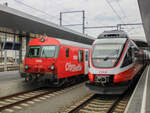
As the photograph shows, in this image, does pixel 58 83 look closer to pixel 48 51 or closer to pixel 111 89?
pixel 48 51

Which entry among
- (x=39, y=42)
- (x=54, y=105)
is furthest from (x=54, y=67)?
(x=54, y=105)

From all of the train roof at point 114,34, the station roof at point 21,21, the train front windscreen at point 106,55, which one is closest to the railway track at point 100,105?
the train front windscreen at point 106,55

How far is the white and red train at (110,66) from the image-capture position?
8.12 metres

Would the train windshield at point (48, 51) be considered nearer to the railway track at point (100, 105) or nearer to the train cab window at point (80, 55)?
the train cab window at point (80, 55)

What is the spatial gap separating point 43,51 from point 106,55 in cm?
393

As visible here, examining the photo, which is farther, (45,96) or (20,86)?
(20,86)

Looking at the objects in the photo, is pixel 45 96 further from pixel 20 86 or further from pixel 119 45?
pixel 119 45

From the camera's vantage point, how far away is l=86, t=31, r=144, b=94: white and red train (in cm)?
812

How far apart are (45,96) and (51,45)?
3.01 metres

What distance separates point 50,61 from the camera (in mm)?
10234

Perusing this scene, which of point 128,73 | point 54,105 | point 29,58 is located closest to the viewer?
point 54,105

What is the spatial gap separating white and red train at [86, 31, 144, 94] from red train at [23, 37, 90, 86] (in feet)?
6.83

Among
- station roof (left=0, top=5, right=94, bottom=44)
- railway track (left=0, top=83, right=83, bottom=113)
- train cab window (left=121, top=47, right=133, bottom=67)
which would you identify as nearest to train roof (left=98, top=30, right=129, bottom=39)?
train cab window (left=121, top=47, right=133, bottom=67)

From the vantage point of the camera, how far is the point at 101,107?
7.34 metres
